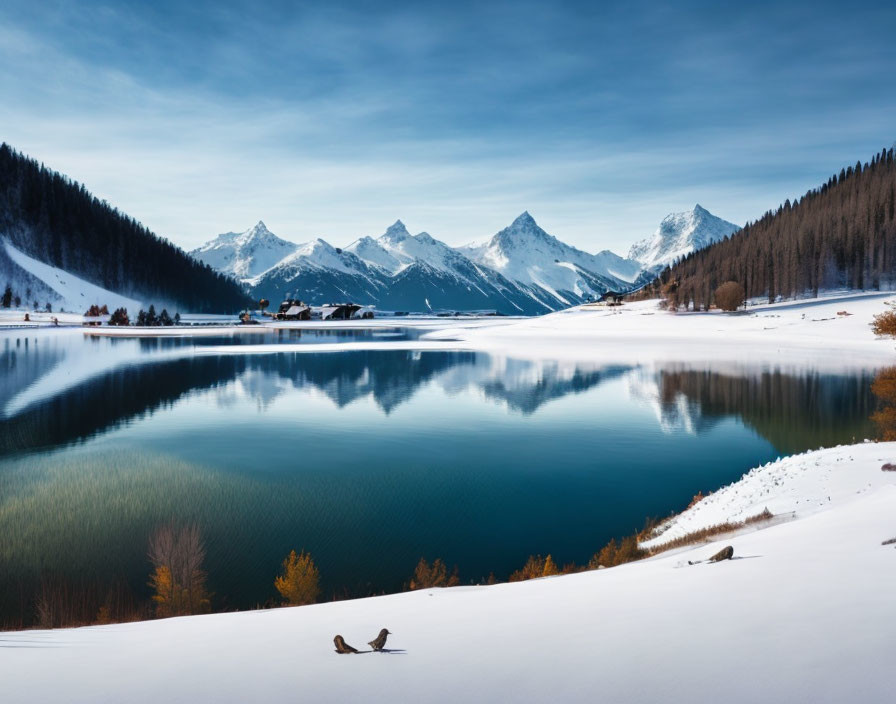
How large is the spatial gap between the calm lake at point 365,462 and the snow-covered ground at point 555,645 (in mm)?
6006

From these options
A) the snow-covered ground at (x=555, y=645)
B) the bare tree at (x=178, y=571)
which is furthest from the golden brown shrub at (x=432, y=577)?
the bare tree at (x=178, y=571)

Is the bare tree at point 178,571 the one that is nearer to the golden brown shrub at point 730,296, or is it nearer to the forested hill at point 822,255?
the golden brown shrub at point 730,296

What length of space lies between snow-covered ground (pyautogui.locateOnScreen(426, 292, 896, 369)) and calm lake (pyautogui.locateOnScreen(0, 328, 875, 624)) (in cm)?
1767

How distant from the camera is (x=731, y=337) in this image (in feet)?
328

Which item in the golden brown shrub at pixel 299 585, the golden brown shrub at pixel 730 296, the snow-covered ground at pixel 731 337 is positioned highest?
the golden brown shrub at pixel 730 296

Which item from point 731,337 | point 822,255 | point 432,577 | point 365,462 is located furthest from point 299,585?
point 822,255

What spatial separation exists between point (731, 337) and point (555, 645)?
10506 cm

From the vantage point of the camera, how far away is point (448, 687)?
6316 mm

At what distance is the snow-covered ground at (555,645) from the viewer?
237 inches

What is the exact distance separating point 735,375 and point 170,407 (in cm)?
5001

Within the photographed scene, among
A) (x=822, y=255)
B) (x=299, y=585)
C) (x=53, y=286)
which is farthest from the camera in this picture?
(x=53, y=286)

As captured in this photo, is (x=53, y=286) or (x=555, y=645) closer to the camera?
(x=555, y=645)

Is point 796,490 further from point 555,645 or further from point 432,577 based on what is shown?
point 555,645

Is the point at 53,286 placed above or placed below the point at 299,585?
above
